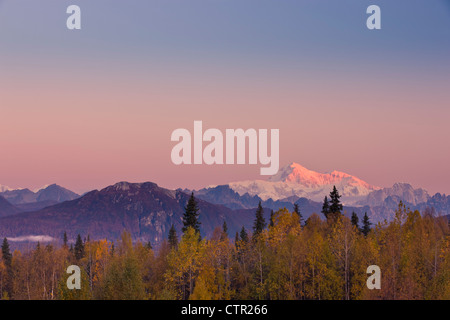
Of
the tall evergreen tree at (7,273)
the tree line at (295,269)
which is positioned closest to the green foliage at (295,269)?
the tree line at (295,269)

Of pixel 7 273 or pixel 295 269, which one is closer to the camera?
pixel 295 269

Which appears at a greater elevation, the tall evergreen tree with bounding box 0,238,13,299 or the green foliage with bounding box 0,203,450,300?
the green foliage with bounding box 0,203,450,300

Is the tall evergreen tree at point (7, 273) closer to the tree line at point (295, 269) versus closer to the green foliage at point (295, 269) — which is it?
the tree line at point (295, 269)

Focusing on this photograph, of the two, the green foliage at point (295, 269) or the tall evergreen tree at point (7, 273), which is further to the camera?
the tall evergreen tree at point (7, 273)

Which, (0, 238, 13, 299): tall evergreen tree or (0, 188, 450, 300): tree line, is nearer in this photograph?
(0, 188, 450, 300): tree line

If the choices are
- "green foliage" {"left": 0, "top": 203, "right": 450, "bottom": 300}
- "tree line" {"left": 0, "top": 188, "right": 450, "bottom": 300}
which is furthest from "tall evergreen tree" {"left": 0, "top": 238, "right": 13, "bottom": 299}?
"green foliage" {"left": 0, "top": 203, "right": 450, "bottom": 300}

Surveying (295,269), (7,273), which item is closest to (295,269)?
(295,269)

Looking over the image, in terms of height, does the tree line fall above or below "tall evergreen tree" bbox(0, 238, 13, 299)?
above

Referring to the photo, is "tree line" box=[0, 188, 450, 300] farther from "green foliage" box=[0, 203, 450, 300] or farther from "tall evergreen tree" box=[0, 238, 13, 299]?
"tall evergreen tree" box=[0, 238, 13, 299]

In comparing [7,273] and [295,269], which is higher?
[295,269]

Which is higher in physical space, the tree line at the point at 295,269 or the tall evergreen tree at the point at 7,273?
the tree line at the point at 295,269

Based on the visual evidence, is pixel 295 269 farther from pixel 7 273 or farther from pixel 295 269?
pixel 7 273
